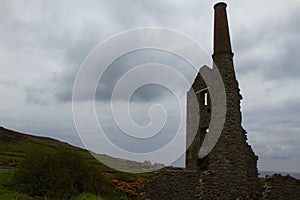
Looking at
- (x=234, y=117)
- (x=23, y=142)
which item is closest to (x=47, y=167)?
(x=234, y=117)

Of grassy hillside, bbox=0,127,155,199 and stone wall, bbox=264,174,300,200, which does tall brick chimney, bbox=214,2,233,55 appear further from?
grassy hillside, bbox=0,127,155,199

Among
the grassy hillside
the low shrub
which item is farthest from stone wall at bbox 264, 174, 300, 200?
the grassy hillside

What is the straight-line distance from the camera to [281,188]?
17.2 meters

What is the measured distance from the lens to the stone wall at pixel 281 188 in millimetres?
16781

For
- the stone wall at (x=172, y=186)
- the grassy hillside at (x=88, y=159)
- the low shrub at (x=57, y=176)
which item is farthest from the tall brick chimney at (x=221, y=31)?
the grassy hillside at (x=88, y=159)

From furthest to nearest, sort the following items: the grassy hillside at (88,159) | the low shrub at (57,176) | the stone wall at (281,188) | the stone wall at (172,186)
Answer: the grassy hillside at (88,159) → the stone wall at (172,186) → the stone wall at (281,188) → the low shrub at (57,176)

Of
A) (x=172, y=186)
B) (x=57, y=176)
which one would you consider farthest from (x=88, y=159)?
(x=57, y=176)

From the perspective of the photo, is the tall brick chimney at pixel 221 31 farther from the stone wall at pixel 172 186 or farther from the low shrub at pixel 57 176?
the low shrub at pixel 57 176

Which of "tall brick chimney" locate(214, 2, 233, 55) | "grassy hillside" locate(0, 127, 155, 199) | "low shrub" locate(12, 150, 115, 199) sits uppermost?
"tall brick chimney" locate(214, 2, 233, 55)

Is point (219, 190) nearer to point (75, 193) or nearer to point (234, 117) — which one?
point (234, 117)

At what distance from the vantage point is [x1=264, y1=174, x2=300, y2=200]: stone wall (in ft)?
55.1

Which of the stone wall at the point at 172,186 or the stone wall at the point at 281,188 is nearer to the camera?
the stone wall at the point at 281,188

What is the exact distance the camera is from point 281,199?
1703cm

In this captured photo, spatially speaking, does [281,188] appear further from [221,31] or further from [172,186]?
[221,31]
